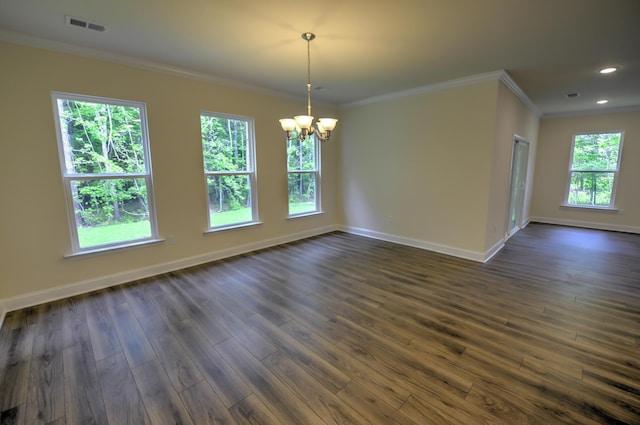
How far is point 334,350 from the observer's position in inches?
88.8

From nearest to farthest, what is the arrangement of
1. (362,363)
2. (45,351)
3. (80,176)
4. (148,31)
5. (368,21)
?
(362,363) → (45,351) → (368,21) → (148,31) → (80,176)

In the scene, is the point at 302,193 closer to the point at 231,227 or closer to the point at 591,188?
the point at 231,227

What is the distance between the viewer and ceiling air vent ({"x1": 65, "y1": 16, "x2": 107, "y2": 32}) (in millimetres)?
2493

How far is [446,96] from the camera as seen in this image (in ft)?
14.3

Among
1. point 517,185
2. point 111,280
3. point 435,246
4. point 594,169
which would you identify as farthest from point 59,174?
point 594,169

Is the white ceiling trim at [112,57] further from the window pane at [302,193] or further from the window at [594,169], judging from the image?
the window at [594,169]

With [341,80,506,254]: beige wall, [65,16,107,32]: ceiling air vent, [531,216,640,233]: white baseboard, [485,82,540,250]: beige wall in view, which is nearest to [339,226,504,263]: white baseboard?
[341,80,506,254]: beige wall

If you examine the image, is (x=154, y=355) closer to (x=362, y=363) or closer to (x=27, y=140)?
(x=362, y=363)

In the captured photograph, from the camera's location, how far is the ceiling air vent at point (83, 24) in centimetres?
249

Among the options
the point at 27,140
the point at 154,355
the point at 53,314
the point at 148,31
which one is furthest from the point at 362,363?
the point at 27,140

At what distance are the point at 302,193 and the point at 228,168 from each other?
66.0 inches

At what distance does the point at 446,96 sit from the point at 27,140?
207 inches

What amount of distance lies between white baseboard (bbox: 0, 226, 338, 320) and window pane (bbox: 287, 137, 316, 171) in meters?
1.54

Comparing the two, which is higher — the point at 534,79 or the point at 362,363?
the point at 534,79
